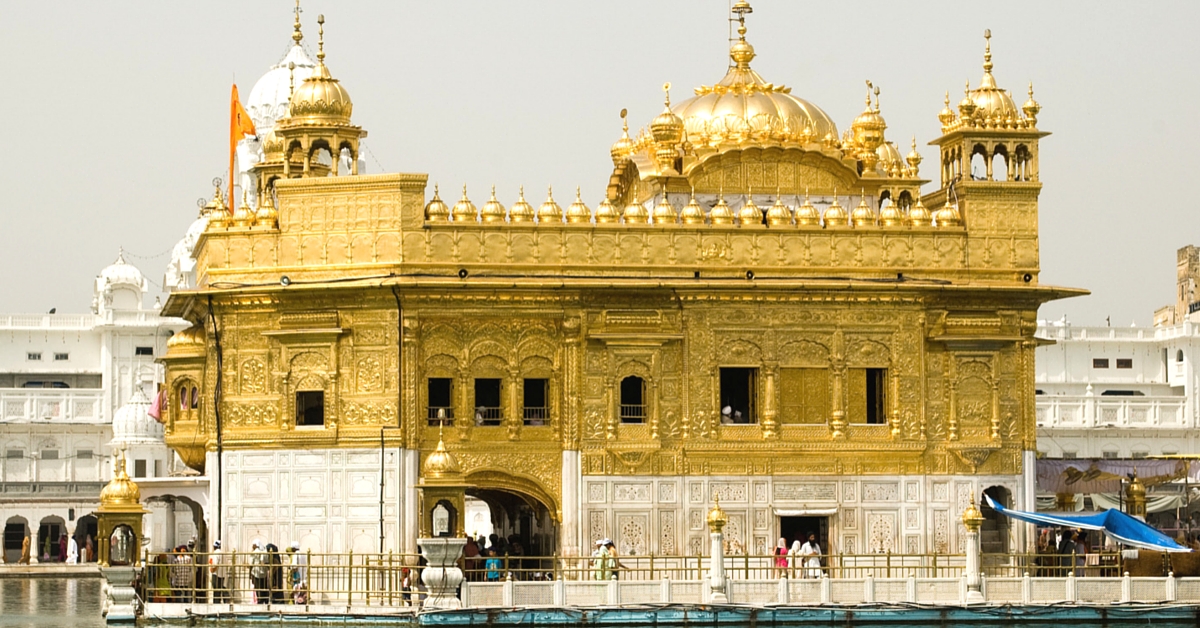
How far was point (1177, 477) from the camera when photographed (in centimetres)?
4762

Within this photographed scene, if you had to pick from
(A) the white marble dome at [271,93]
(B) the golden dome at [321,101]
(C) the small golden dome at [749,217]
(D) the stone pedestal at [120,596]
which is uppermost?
(A) the white marble dome at [271,93]

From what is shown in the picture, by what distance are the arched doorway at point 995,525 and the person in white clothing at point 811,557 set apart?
10.2ft

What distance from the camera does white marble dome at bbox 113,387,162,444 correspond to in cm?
6700

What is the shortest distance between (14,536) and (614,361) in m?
39.8

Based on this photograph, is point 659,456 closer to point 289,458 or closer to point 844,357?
point 844,357

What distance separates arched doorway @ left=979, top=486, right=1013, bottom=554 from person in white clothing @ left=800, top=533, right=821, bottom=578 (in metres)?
3.10

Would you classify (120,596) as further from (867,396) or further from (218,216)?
(867,396)

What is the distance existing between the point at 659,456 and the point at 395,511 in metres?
4.57

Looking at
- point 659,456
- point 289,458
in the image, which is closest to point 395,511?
point 289,458

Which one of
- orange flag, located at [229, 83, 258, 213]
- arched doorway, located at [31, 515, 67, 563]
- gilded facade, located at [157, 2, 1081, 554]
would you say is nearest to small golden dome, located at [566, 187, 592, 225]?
gilded facade, located at [157, 2, 1081, 554]

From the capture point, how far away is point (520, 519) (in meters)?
43.2

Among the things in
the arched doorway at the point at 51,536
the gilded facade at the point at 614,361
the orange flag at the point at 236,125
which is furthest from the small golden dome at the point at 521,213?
the arched doorway at the point at 51,536

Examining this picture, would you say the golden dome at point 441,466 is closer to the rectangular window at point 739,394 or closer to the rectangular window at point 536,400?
the rectangular window at point 536,400

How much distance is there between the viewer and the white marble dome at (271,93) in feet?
239
